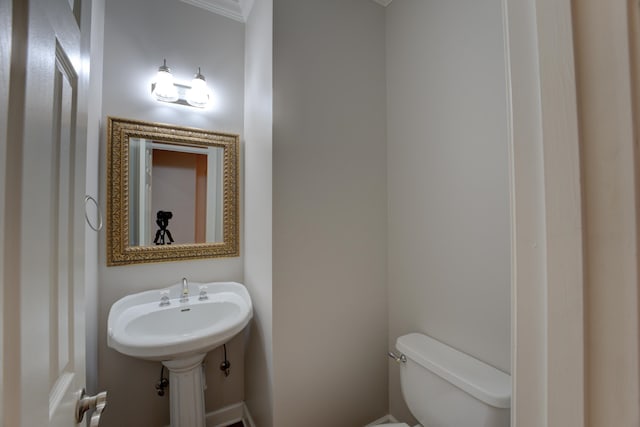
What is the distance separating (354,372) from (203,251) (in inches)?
46.3

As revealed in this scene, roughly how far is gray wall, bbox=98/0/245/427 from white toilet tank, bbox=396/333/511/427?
1.13 meters

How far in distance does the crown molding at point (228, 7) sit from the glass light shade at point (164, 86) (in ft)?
1.66

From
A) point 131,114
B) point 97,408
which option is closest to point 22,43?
point 97,408

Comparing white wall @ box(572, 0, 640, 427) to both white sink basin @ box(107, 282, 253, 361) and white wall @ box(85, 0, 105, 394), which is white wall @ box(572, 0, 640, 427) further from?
white wall @ box(85, 0, 105, 394)

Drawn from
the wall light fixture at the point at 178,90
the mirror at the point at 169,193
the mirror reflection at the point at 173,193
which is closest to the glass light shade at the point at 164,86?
the wall light fixture at the point at 178,90

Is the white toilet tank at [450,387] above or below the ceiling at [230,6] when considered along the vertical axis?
below

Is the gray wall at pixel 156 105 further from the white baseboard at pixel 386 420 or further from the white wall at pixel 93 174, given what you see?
the white baseboard at pixel 386 420

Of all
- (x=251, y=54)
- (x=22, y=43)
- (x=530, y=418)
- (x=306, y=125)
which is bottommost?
(x=530, y=418)

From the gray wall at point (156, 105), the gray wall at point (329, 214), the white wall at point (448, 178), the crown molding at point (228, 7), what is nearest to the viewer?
the white wall at point (448, 178)

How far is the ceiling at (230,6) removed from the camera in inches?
63.2

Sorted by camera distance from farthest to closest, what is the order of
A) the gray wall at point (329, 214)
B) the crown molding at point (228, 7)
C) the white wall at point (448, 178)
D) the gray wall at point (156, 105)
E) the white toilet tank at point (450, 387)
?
the crown molding at point (228, 7)
the gray wall at point (156, 105)
the gray wall at point (329, 214)
the white wall at point (448, 178)
the white toilet tank at point (450, 387)

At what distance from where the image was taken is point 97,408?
23.4 inches

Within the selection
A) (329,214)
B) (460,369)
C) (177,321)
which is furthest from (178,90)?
(460,369)

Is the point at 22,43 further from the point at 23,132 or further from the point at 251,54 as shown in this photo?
the point at 251,54
